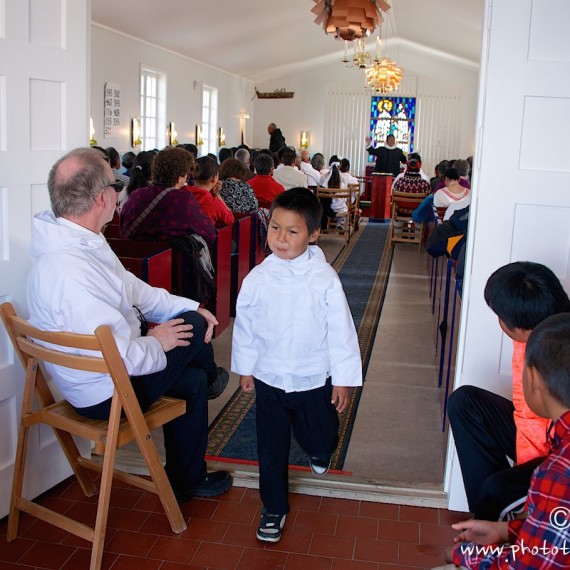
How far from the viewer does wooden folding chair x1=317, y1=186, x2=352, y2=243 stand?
9188 mm

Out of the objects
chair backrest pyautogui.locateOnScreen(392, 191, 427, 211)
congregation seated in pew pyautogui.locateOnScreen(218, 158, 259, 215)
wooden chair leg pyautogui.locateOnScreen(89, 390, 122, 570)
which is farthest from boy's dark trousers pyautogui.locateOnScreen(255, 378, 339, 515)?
chair backrest pyautogui.locateOnScreen(392, 191, 427, 211)

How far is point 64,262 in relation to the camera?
2.14 m

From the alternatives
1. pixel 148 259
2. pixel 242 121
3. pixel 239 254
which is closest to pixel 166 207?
pixel 148 259

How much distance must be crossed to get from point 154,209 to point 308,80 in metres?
14.4

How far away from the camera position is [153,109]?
38.5ft

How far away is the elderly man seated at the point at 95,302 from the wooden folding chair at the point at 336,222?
6783 millimetres

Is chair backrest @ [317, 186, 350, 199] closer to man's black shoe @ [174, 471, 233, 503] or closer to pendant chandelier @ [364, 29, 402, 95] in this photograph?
pendant chandelier @ [364, 29, 402, 95]

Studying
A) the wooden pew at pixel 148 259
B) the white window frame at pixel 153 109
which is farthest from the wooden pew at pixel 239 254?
the white window frame at pixel 153 109

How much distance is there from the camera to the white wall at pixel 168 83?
9531 mm

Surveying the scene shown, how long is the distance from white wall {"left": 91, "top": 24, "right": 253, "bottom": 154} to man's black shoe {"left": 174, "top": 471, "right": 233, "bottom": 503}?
7382mm

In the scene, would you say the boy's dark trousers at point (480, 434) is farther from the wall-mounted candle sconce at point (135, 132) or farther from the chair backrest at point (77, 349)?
the wall-mounted candle sconce at point (135, 132)

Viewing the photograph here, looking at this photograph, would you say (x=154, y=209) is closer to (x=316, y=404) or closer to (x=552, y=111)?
(x=316, y=404)

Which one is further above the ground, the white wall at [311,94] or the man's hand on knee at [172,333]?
the white wall at [311,94]

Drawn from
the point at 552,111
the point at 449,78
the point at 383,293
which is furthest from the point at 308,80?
the point at 552,111
